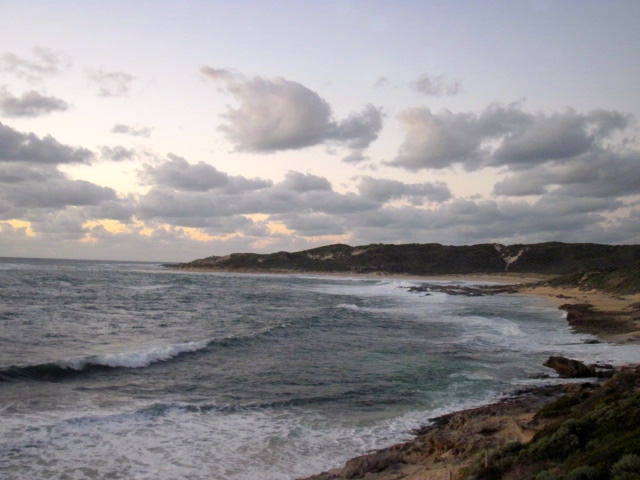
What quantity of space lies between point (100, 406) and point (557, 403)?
1096cm

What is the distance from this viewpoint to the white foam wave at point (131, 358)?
16.3 meters

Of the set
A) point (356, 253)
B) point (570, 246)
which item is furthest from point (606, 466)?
point (356, 253)

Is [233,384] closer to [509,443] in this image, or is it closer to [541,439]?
[509,443]

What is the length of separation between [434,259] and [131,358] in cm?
10913

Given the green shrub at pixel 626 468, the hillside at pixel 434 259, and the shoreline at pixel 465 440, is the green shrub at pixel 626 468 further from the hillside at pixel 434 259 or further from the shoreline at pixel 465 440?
the hillside at pixel 434 259

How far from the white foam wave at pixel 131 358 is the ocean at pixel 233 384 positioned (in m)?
0.04

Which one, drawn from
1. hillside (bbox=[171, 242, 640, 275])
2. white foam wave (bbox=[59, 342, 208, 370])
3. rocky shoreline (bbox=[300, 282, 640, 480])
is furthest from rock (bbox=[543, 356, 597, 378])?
hillside (bbox=[171, 242, 640, 275])

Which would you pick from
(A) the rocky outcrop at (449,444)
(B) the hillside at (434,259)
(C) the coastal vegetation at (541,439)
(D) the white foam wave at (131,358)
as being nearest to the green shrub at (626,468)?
(C) the coastal vegetation at (541,439)

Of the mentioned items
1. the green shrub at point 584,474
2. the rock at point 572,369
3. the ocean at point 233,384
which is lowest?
the ocean at point 233,384

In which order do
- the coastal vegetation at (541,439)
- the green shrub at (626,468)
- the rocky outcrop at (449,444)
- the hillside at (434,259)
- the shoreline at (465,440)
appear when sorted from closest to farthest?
1. the green shrub at (626,468)
2. the coastal vegetation at (541,439)
3. the shoreline at (465,440)
4. the rocky outcrop at (449,444)
5. the hillside at (434,259)

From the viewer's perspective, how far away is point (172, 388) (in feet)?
47.7

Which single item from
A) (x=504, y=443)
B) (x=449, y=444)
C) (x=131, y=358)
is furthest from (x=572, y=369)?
(x=131, y=358)

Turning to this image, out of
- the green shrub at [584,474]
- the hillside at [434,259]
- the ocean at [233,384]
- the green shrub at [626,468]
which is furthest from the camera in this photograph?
the hillside at [434,259]

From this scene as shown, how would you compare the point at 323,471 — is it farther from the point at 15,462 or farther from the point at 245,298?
the point at 245,298
